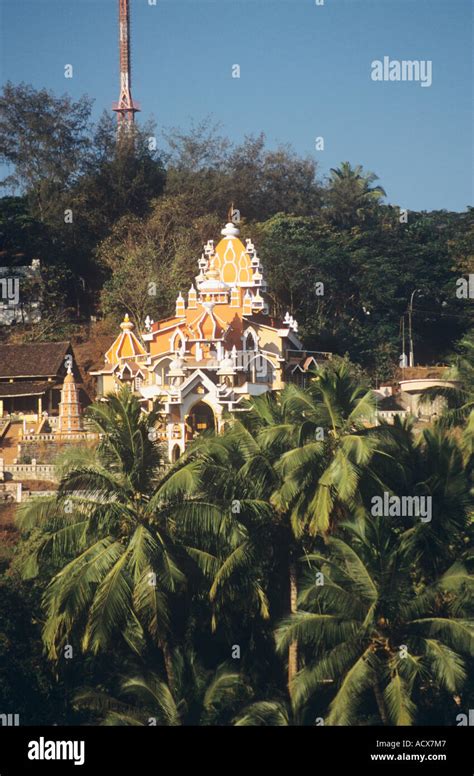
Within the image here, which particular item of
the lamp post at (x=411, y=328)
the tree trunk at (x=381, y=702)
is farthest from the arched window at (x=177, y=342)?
the tree trunk at (x=381, y=702)

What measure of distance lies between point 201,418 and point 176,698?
14.1 metres

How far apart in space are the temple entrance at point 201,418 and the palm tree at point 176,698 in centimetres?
1288

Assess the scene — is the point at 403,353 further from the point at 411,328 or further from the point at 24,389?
the point at 24,389

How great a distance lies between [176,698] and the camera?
1190 inches

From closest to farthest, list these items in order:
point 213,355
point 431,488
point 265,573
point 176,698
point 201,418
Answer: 1. point 176,698
2. point 431,488
3. point 265,573
4. point 201,418
5. point 213,355

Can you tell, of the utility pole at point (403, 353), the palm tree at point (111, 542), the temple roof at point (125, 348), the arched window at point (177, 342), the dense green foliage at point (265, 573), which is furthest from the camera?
the utility pole at point (403, 353)

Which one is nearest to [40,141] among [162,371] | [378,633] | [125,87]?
[125,87]

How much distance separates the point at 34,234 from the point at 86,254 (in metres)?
2.96

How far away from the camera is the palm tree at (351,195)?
62188mm

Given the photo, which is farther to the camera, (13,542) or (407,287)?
(407,287)

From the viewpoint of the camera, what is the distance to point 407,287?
184 feet

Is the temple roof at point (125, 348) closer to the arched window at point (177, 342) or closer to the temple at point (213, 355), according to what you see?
the temple at point (213, 355)
